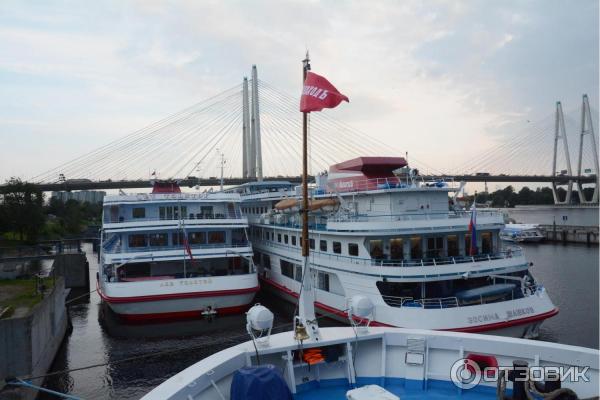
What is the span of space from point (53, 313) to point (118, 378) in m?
3.36

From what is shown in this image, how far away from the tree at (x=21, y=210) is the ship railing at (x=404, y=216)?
2957 centimetres

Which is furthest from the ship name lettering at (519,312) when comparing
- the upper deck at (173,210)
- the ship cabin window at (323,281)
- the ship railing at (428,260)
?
the upper deck at (173,210)

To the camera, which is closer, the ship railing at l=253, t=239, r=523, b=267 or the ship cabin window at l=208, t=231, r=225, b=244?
the ship railing at l=253, t=239, r=523, b=267

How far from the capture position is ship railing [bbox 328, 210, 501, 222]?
17.4 meters

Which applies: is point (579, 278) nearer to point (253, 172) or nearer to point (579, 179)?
point (253, 172)

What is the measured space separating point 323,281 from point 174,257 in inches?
270

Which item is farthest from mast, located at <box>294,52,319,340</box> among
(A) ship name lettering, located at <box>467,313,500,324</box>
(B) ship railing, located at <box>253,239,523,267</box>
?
(A) ship name lettering, located at <box>467,313,500,324</box>

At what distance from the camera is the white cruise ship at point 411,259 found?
1486 centimetres

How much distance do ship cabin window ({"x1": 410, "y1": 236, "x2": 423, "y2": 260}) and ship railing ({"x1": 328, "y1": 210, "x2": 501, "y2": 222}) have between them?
81 cm

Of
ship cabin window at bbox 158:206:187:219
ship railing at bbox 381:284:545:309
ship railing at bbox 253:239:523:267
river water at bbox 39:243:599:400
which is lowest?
river water at bbox 39:243:599:400

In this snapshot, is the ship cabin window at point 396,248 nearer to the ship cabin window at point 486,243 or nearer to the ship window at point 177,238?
the ship cabin window at point 486,243

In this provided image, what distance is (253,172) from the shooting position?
44812 mm

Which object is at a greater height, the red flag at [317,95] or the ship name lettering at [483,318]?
the red flag at [317,95]

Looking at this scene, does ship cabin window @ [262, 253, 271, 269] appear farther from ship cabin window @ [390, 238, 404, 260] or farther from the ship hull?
ship cabin window @ [390, 238, 404, 260]
